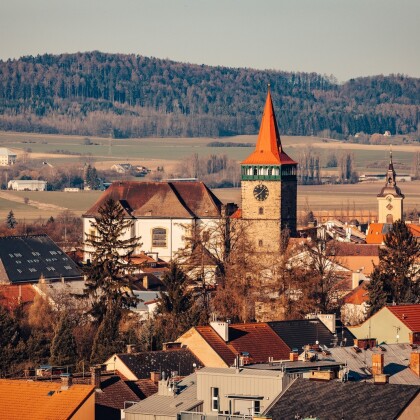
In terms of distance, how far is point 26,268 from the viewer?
115188mm

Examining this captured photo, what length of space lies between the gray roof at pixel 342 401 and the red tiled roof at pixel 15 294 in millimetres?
52674

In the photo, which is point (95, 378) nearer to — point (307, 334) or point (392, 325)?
point (307, 334)

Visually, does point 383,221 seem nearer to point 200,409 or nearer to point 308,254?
point 308,254

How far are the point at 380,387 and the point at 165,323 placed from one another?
3733 centimetres

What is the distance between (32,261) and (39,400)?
69385 millimetres

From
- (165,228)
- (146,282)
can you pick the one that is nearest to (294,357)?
(146,282)

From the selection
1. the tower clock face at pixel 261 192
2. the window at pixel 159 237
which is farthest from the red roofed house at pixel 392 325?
the window at pixel 159 237

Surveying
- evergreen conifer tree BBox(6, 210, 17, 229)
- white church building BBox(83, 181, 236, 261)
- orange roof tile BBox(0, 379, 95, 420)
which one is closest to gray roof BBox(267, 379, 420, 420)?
orange roof tile BBox(0, 379, 95, 420)

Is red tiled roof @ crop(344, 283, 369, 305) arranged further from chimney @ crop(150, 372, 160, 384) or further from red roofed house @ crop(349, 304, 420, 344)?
chimney @ crop(150, 372, 160, 384)

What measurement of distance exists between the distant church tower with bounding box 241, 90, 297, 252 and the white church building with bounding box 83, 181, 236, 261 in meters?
3.68

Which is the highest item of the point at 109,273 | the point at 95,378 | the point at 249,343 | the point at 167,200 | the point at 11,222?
the point at 167,200

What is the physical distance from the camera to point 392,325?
219ft

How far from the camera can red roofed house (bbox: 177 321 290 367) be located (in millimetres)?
61062

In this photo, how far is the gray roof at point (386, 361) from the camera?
5016 cm
